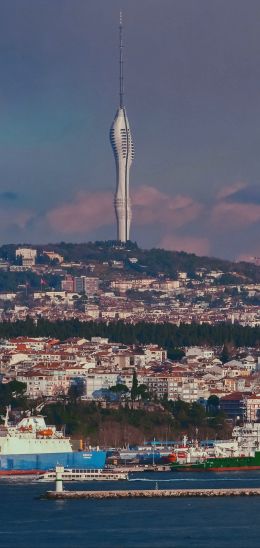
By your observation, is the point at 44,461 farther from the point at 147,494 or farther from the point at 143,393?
the point at 143,393

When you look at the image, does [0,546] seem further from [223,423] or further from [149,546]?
[223,423]

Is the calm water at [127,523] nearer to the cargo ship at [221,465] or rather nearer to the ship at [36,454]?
the ship at [36,454]

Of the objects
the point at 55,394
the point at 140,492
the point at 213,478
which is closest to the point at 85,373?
the point at 55,394

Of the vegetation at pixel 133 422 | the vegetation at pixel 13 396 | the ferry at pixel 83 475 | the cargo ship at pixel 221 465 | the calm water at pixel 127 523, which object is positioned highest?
the vegetation at pixel 13 396

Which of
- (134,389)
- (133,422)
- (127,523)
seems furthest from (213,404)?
(127,523)

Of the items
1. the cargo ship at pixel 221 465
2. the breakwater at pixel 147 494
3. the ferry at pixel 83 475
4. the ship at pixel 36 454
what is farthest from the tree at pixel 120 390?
the breakwater at pixel 147 494

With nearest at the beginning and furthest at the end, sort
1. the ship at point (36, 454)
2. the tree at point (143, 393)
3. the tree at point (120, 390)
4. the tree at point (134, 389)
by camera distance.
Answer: the ship at point (36, 454) < the tree at point (134, 389) < the tree at point (143, 393) < the tree at point (120, 390)

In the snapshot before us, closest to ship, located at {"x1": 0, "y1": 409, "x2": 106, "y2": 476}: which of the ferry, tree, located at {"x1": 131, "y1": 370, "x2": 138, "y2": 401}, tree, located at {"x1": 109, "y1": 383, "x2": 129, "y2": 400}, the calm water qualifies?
the ferry
